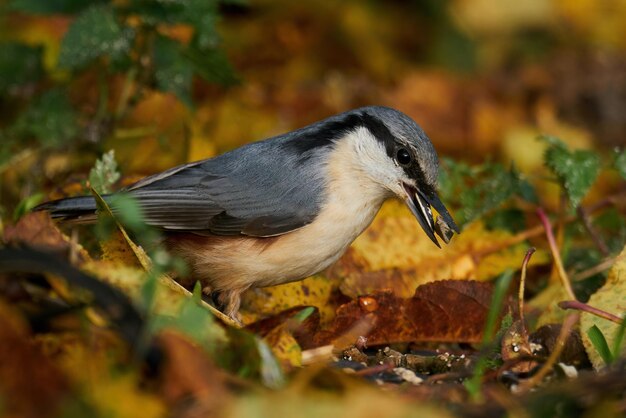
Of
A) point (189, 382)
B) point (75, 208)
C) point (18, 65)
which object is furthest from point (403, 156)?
point (18, 65)

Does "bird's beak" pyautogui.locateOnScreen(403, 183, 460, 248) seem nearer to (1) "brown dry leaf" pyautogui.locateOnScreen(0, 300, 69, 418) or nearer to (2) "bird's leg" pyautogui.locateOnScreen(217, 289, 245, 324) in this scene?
(2) "bird's leg" pyautogui.locateOnScreen(217, 289, 245, 324)

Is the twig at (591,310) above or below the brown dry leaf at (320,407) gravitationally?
below

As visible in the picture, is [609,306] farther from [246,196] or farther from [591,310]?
[246,196]

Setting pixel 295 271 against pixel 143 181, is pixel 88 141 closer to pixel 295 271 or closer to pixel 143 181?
pixel 143 181

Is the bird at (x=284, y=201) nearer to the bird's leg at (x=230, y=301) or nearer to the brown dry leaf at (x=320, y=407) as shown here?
the bird's leg at (x=230, y=301)

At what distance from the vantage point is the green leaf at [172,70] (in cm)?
403

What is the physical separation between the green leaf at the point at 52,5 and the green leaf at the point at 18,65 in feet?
1.39

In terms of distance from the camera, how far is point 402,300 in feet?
9.95

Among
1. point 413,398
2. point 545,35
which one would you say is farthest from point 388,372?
point 545,35

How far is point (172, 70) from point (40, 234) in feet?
4.51

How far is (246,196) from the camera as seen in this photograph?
10.8 ft

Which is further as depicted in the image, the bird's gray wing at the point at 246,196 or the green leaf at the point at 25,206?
the green leaf at the point at 25,206

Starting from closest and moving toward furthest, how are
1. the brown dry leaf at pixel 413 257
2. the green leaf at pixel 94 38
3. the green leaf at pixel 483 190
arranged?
the brown dry leaf at pixel 413 257 → the green leaf at pixel 483 190 → the green leaf at pixel 94 38

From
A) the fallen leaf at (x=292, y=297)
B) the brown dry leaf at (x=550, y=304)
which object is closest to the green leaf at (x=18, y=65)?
the fallen leaf at (x=292, y=297)
